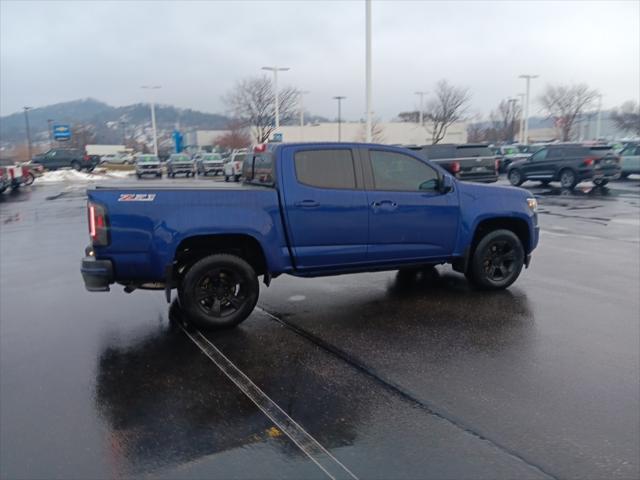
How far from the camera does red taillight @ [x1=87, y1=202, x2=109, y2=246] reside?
518 centimetres

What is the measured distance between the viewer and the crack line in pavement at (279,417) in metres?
3.23

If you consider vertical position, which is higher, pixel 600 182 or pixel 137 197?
pixel 137 197

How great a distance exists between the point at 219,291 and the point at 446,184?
2.99m

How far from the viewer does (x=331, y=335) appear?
553cm

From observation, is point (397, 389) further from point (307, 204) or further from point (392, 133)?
point (392, 133)

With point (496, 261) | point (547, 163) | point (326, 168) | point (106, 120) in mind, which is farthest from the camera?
point (106, 120)

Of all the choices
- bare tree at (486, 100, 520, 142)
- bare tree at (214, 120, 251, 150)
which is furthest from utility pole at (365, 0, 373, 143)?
bare tree at (486, 100, 520, 142)

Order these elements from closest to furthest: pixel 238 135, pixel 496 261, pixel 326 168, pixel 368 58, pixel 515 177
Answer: pixel 326 168 → pixel 496 261 → pixel 368 58 → pixel 515 177 → pixel 238 135

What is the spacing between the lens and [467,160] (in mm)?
19578

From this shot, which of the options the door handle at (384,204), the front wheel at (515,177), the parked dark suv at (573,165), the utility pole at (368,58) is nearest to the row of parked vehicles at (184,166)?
the utility pole at (368,58)

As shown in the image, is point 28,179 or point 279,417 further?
point 28,179

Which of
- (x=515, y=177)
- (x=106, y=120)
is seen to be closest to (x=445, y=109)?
(x=515, y=177)

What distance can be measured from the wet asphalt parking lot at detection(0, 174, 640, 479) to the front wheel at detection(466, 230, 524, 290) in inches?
8.3

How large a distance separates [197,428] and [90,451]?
68 centimetres
